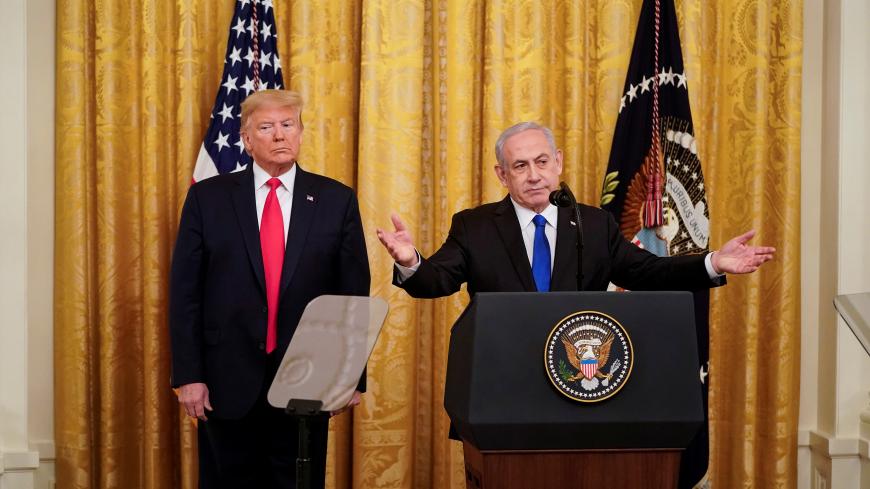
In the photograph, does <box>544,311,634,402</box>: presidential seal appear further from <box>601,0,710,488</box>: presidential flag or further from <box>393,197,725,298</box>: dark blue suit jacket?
<box>601,0,710,488</box>: presidential flag

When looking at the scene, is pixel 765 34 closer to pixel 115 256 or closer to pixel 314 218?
pixel 314 218

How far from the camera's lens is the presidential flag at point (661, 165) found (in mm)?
3959

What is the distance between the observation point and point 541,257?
2.74 metres

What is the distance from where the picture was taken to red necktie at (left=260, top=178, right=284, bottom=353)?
3035 mm

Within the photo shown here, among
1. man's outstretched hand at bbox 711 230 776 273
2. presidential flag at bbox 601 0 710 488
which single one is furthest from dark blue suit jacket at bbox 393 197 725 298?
presidential flag at bbox 601 0 710 488

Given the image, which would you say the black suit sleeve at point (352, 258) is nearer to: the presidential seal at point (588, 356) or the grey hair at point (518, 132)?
the grey hair at point (518, 132)

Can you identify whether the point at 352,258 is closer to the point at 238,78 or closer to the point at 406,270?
the point at 406,270

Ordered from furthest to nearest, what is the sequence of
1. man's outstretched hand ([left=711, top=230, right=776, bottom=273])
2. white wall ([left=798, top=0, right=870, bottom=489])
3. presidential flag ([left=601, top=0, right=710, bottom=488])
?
white wall ([left=798, top=0, right=870, bottom=489])
presidential flag ([left=601, top=0, right=710, bottom=488])
man's outstretched hand ([left=711, top=230, right=776, bottom=273])

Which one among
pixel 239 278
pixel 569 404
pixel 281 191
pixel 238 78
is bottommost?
pixel 569 404

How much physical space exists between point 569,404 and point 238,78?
262cm

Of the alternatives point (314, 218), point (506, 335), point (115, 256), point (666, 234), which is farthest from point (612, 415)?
point (115, 256)

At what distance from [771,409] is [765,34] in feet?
5.93

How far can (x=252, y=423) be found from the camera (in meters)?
3.03

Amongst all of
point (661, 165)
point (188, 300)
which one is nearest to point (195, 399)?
point (188, 300)
